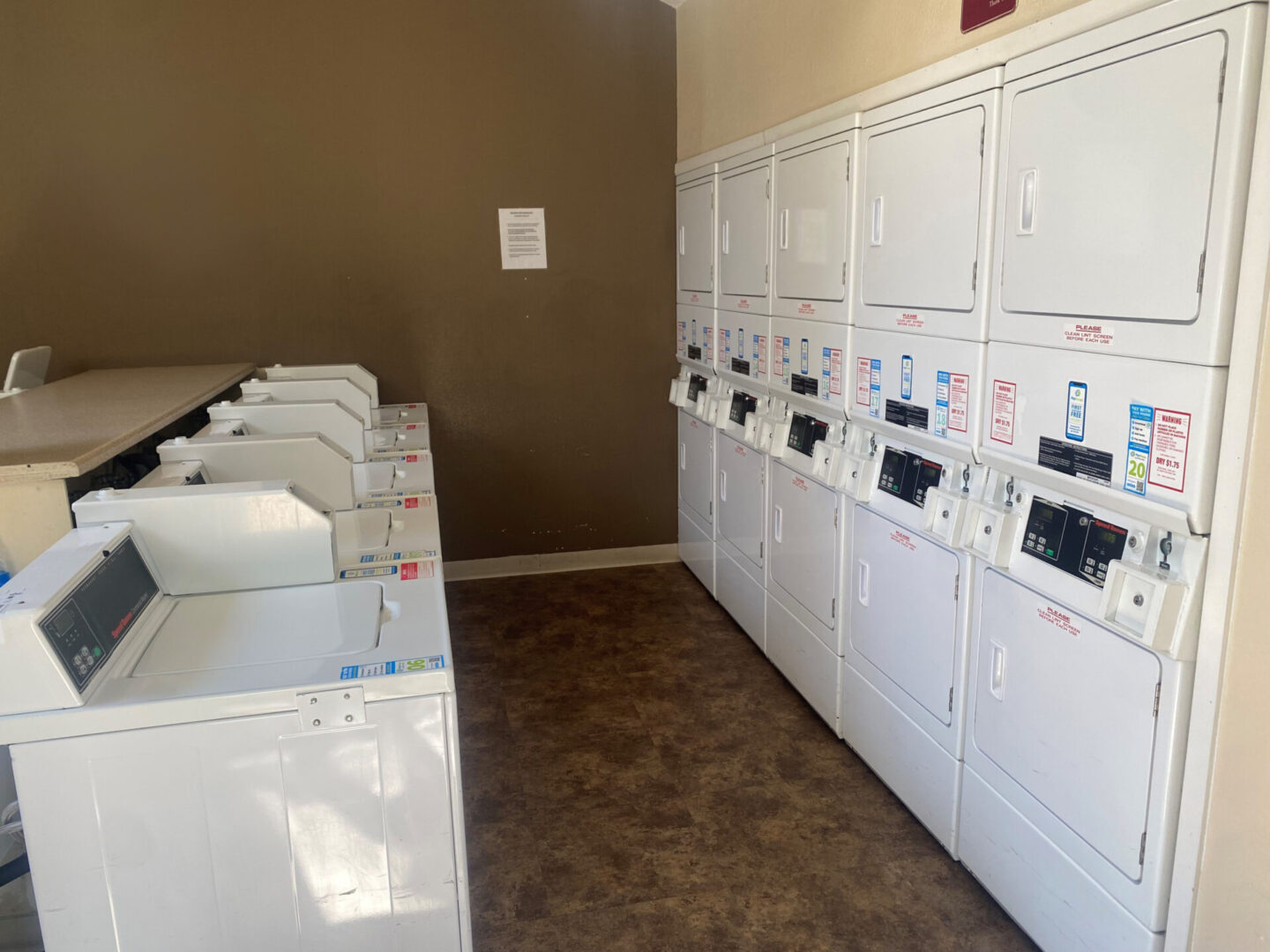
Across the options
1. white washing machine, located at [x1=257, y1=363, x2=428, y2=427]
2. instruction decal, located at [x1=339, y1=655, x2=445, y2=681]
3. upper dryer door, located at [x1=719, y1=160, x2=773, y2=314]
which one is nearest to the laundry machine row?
upper dryer door, located at [x1=719, y1=160, x2=773, y2=314]

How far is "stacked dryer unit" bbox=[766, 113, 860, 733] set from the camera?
113 inches

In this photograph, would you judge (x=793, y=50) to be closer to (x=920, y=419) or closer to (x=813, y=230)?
(x=813, y=230)

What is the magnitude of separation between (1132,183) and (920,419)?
2.85ft

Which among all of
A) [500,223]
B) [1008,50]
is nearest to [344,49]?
[500,223]

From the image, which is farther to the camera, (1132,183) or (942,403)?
(942,403)

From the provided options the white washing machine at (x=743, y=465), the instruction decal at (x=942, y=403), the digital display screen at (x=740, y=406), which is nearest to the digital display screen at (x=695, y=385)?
the white washing machine at (x=743, y=465)

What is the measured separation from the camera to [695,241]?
14.4 feet

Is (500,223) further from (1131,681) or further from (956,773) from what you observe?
(1131,681)

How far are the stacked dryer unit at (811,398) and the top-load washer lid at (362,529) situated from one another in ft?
4.44

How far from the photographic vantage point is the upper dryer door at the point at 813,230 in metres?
2.84

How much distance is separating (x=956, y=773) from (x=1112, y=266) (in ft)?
4.37

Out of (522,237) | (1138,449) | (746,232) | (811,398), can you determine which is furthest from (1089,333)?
(522,237)

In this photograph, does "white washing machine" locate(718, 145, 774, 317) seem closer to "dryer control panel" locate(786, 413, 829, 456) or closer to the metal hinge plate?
"dryer control panel" locate(786, 413, 829, 456)

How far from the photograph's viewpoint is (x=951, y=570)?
240cm
